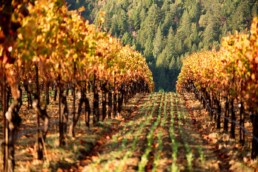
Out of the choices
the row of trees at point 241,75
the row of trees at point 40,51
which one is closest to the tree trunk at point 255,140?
the row of trees at point 241,75

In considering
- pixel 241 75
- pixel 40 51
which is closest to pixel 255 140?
pixel 241 75

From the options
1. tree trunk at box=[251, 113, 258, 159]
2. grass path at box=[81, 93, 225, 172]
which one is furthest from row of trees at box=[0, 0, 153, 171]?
tree trunk at box=[251, 113, 258, 159]

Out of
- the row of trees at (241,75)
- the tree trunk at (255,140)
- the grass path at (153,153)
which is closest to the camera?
the grass path at (153,153)

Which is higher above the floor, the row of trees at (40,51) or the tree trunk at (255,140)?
the row of trees at (40,51)

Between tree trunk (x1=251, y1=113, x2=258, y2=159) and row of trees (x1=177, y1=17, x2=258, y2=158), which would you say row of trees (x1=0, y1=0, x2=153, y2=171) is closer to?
row of trees (x1=177, y1=17, x2=258, y2=158)

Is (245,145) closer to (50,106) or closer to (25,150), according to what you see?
(25,150)

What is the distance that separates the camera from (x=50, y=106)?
48.9 metres

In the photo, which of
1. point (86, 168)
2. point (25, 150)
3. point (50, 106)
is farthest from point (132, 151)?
point (50, 106)

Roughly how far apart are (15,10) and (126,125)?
77.4 feet

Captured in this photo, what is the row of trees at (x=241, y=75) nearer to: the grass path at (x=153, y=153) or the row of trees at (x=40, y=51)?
the grass path at (x=153, y=153)

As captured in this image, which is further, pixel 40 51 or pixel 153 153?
pixel 153 153

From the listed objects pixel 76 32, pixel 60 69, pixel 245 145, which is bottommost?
pixel 245 145

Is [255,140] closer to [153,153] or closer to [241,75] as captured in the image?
[241,75]

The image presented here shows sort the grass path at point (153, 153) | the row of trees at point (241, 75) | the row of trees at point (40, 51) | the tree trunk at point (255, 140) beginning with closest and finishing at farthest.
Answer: the row of trees at point (40, 51) < the grass path at point (153, 153) < the row of trees at point (241, 75) < the tree trunk at point (255, 140)
